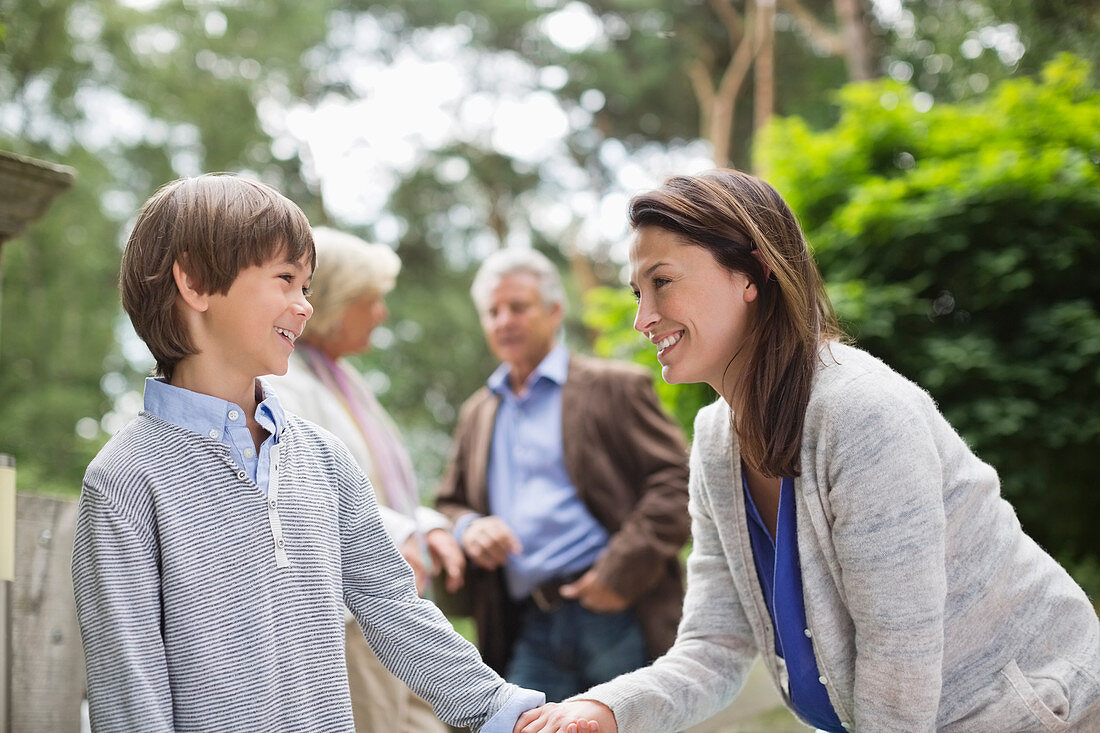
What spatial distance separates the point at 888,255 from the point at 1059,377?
100 centimetres

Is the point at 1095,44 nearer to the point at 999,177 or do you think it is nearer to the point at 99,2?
the point at 999,177

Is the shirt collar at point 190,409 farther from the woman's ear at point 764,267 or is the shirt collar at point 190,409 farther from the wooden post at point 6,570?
the woman's ear at point 764,267

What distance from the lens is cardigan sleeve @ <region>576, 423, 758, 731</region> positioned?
74.7 inches

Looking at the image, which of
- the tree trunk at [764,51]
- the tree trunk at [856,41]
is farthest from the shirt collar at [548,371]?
the tree trunk at [764,51]

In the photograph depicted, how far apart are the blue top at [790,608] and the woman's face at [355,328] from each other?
1.40 m

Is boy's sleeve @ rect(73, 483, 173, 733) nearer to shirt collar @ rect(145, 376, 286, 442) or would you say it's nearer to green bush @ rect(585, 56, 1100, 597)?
shirt collar @ rect(145, 376, 286, 442)

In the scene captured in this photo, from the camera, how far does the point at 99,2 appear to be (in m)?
9.33

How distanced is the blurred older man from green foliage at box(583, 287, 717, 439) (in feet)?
5.96

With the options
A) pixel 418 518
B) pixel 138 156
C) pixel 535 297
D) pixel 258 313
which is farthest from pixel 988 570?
pixel 138 156

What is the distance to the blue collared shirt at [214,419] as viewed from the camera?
1.46 m

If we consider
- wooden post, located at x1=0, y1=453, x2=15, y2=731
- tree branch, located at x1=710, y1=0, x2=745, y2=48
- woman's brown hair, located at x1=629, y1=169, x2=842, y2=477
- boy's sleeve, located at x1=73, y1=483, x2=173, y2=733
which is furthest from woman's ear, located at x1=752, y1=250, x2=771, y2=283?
tree branch, located at x1=710, y1=0, x2=745, y2=48

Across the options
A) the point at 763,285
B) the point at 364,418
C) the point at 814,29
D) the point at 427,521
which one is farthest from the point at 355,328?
the point at 814,29

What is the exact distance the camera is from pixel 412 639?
1.65 meters

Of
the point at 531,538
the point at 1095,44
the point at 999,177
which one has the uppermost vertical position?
the point at 1095,44
